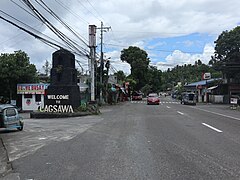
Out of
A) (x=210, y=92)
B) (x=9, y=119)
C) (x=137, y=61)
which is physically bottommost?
(x=9, y=119)

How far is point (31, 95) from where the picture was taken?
141ft

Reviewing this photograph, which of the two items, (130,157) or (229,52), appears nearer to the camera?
(130,157)

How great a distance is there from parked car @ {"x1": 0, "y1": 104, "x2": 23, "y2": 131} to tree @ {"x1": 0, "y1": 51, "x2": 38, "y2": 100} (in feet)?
84.0

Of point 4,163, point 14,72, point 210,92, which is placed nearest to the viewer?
point 4,163

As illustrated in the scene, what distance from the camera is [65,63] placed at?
28062 millimetres

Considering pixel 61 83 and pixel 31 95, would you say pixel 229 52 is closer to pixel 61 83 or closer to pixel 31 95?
pixel 31 95

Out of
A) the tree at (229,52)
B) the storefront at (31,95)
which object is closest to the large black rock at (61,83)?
the storefront at (31,95)

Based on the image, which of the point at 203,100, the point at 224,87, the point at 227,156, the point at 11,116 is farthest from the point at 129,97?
the point at 227,156

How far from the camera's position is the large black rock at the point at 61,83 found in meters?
27.8

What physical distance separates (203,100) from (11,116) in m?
63.0

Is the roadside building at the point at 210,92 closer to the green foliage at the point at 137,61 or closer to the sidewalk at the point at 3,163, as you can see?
the green foliage at the point at 137,61

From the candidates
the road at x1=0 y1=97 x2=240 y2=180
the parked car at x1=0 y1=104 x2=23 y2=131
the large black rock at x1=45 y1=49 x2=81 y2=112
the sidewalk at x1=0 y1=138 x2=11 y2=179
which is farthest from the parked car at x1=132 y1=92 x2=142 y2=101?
the sidewalk at x1=0 y1=138 x2=11 y2=179

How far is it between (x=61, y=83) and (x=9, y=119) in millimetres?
11929

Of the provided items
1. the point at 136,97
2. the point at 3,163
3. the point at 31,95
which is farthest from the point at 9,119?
the point at 136,97
